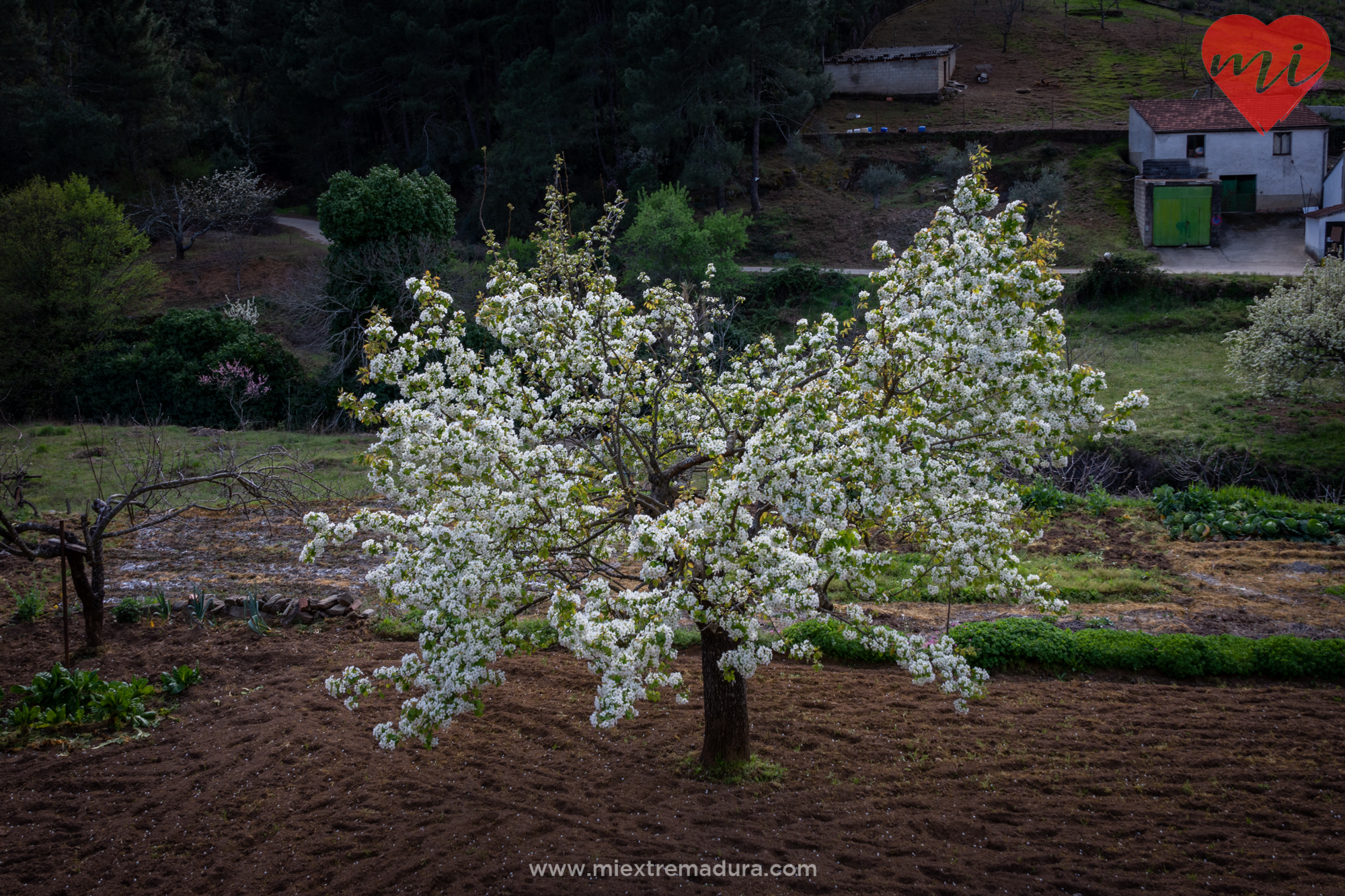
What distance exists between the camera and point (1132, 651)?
7.66m

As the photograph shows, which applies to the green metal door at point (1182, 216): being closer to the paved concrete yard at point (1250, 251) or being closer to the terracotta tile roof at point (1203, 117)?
the paved concrete yard at point (1250, 251)

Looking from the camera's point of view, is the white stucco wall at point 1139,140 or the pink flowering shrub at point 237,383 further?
the white stucco wall at point 1139,140

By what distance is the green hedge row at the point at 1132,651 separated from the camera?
24.8 feet

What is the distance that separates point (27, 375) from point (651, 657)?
78.4 ft

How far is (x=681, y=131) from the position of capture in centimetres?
2941

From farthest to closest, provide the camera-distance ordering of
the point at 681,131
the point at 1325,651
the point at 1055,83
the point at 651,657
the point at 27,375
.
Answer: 1. the point at 1055,83
2. the point at 681,131
3. the point at 27,375
4. the point at 1325,651
5. the point at 651,657

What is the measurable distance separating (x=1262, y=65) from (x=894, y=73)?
1455 cm

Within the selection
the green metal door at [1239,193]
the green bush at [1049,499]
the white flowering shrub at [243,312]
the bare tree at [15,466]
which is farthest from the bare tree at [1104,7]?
the bare tree at [15,466]

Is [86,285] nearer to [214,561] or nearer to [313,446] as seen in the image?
[313,446]

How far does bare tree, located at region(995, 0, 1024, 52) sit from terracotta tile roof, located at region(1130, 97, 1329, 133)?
15458 mm

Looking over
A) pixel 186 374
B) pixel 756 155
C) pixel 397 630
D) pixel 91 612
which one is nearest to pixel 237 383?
pixel 186 374

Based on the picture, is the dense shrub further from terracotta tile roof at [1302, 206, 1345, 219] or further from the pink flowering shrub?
terracotta tile roof at [1302, 206, 1345, 219]

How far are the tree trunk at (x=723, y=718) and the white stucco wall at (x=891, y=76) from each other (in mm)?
38968

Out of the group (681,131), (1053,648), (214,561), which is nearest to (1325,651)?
(1053,648)
